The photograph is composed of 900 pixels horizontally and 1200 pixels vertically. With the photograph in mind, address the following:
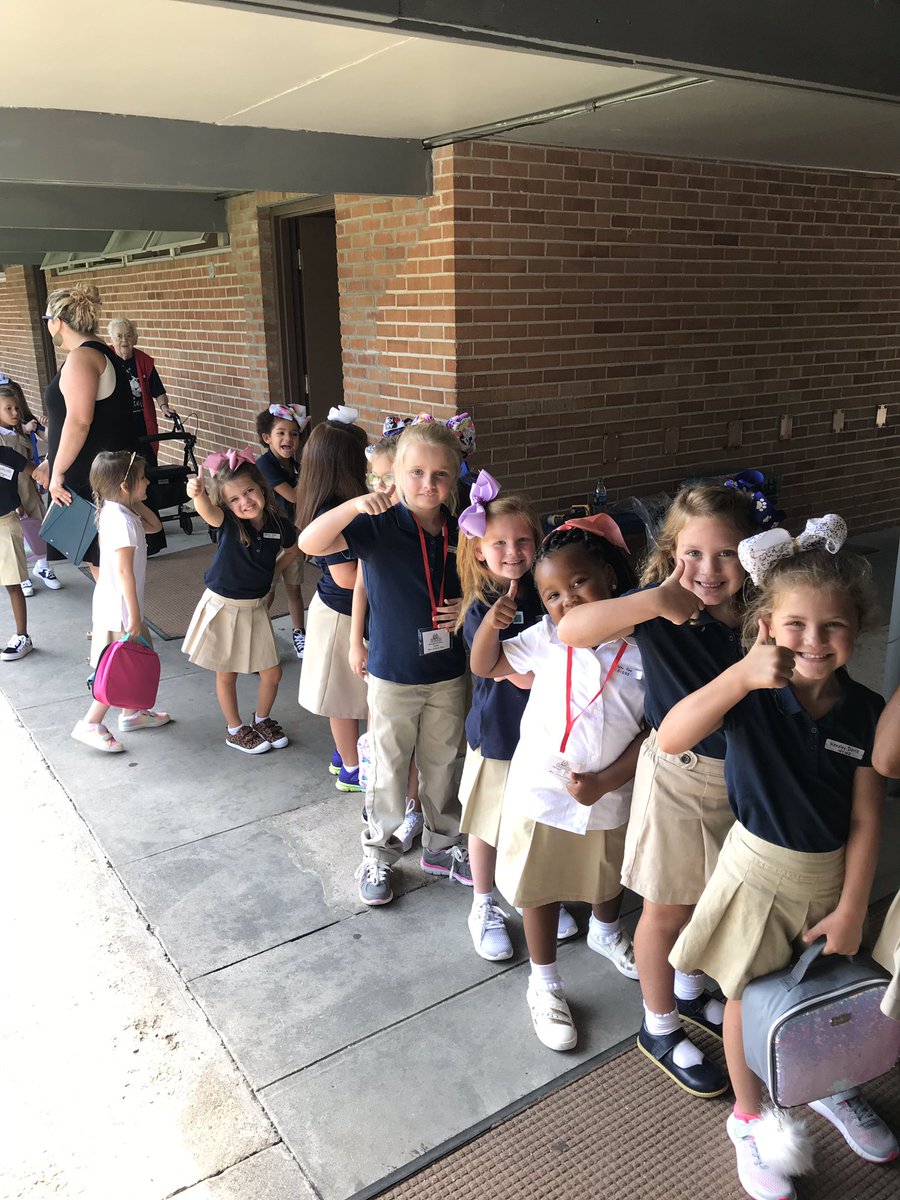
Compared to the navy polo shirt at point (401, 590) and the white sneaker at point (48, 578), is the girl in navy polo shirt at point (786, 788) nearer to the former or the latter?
the navy polo shirt at point (401, 590)

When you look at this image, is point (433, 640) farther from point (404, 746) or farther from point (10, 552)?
point (10, 552)

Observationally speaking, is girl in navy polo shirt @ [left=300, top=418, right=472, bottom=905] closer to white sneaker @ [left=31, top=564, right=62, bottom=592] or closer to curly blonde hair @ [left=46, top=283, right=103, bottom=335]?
curly blonde hair @ [left=46, top=283, right=103, bottom=335]

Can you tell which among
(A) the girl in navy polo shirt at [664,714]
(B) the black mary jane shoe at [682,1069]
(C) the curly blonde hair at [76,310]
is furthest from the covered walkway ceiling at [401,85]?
(B) the black mary jane shoe at [682,1069]

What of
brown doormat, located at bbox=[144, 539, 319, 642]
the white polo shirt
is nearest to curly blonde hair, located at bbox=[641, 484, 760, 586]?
the white polo shirt

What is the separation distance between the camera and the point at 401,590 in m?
2.87

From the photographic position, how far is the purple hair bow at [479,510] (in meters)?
2.45

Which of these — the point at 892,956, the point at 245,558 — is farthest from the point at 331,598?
the point at 892,956

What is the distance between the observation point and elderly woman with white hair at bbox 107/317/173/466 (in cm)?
689

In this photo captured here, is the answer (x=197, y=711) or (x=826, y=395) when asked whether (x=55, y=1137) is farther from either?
(x=826, y=395)

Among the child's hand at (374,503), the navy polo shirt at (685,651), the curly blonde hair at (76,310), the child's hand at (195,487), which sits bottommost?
the navy polo shirt at (685,651)

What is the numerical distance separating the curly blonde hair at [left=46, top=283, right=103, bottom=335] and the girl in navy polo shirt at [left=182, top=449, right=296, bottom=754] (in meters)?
1.43

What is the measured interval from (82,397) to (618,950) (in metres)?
3.84

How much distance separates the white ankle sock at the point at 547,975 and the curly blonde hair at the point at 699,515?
1126 millimetres

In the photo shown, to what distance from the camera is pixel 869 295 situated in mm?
6867
